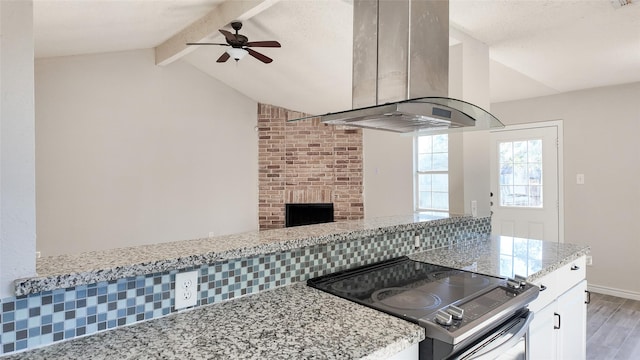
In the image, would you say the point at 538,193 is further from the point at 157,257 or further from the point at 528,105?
the point at 157,257

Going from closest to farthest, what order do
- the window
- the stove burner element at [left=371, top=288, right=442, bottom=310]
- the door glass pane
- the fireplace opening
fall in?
the stove burner element at [left=371, top=288, right=442, bottom=310]
the door glass pane
the window
the fireplace opening

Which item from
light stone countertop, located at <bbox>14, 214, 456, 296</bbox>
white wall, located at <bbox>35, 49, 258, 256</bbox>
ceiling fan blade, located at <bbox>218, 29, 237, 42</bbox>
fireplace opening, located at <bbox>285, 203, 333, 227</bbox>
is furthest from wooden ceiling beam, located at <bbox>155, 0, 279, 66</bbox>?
fireplace opening, located at <bbox>285, 203, 333, 227</bbox>

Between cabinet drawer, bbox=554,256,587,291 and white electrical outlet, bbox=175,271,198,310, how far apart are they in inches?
66.6

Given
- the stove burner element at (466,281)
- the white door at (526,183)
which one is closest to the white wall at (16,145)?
the stove burner element at (466,281)

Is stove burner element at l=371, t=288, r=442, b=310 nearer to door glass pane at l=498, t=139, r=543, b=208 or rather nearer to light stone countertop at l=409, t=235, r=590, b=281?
light stone countertop at l=409, t=235, r=590, b=281

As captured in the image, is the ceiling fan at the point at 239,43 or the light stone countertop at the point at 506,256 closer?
the light stone countertop at the point at 506,256

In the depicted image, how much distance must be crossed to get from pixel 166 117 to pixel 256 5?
249 cm

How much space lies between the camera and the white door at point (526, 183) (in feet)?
13.9

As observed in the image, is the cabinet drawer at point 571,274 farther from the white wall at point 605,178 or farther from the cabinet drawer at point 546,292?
the white wall at point 605,178

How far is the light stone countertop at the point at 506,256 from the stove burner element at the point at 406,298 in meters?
0.45

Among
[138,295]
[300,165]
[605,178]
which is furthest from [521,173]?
[138,295]

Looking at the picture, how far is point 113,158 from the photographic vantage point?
4.33m

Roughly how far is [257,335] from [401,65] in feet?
3.59

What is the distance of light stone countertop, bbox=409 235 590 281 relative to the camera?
5.41ft
